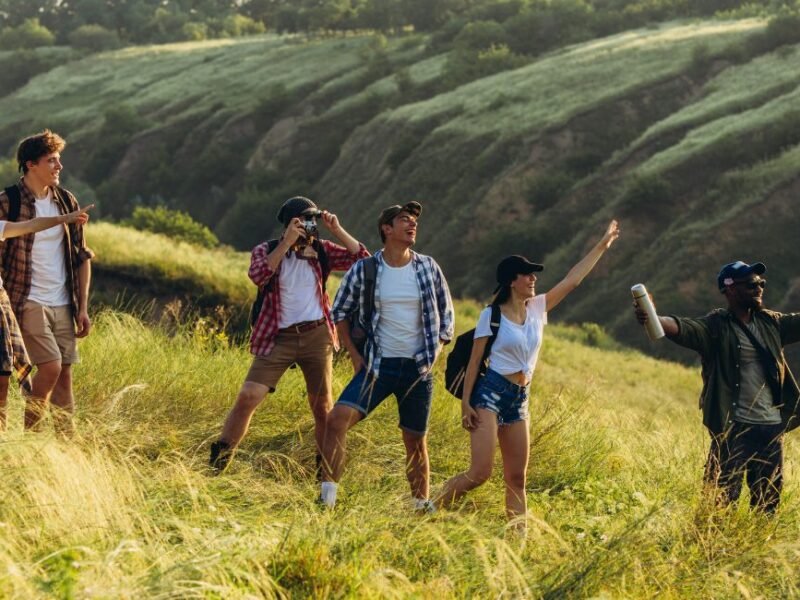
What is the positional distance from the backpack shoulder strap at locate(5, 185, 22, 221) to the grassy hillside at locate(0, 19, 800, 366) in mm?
25586

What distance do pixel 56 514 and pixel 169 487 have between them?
98cm

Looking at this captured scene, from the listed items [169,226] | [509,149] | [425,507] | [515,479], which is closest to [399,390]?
[425,507]

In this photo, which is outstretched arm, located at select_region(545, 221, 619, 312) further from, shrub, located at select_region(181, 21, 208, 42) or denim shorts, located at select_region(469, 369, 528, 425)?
shrub, located at select_region(181, 21, 208, 42)

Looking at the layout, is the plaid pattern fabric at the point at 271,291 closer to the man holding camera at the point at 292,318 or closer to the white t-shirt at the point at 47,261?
the man holding camera at the point at 292,318

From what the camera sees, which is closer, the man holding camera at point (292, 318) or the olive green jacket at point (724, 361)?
the olive green jacket at point (724, 361)

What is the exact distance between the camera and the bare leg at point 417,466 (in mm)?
7059

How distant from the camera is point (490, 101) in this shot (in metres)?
56.9

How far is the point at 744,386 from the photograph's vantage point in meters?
7.06

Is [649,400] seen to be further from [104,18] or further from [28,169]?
[104,18]

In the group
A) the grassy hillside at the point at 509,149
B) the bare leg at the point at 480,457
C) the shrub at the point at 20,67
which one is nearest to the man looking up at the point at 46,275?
the bare leg at the point at 480,457

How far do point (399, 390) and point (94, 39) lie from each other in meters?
122

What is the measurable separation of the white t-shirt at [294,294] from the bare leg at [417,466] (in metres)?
1.04

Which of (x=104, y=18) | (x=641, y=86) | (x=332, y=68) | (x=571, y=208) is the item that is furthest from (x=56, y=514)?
(x=104, y=18)

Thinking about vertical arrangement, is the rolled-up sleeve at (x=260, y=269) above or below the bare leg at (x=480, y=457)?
Result: above
